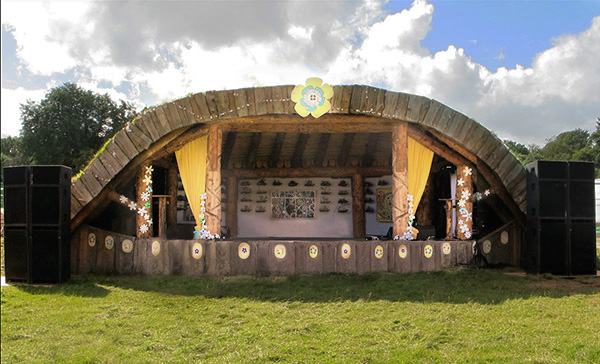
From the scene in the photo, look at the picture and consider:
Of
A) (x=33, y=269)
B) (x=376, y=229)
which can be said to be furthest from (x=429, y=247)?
(x=33, y=269)

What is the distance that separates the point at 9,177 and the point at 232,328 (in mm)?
4807

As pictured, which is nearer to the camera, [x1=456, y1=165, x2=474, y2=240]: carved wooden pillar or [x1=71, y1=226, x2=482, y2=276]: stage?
[x1=71, y1=226, x2=482, y2=276]: stage

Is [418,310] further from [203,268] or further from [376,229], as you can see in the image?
[376,229]

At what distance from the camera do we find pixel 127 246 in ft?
24.9

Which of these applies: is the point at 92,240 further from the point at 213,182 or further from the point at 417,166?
the point at 417,166

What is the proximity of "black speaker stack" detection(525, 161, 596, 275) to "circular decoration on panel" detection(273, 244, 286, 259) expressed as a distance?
13.4 feet

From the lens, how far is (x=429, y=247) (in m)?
7.61

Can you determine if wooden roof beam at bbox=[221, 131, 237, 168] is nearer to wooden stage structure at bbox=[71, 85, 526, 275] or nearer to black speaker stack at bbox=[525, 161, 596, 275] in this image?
wooden stage structure at bbox=[71, 85, 526, 275]

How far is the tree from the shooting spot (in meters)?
26.0

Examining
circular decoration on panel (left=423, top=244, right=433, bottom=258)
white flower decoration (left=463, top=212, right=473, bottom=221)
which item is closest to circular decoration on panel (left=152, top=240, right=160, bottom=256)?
circular decoration on panel (left=423, top=244, right=433, bottom=258)

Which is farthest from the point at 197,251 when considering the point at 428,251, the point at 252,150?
the point at 252,150

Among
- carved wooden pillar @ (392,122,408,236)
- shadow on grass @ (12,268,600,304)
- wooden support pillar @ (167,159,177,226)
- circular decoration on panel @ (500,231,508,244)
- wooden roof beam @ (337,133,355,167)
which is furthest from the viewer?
wooden roof beam @ (337,133,355,167)

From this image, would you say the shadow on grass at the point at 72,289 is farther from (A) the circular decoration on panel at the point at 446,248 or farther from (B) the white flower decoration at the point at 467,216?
(B) the white flower decoration at the point at 467,216

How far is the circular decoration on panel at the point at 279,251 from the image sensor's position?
736cm
